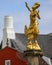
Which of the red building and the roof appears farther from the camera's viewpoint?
the roof

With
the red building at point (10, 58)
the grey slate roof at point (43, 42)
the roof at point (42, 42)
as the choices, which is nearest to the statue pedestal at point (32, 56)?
the red building at point (10, 58)

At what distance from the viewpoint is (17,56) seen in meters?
47.7

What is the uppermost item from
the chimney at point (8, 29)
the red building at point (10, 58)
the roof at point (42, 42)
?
the chimney at point (8, 29)

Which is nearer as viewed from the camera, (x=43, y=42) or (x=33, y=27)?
(x=33, y=27)

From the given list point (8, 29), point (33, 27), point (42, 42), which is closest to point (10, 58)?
point (8, 29)

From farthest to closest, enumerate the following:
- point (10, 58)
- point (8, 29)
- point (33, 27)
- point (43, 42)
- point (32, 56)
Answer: point (43, 42) < point (8, 29) < point (10, 58) < point (33, 27) < point (32, 56)

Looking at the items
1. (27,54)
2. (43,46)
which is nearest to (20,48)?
(43,46)

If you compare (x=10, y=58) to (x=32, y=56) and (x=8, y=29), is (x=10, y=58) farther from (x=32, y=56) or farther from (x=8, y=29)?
(x=32, y=56)

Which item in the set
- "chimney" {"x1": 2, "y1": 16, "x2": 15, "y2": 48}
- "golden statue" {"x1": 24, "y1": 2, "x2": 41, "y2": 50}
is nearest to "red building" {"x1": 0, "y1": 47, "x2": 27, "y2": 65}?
"chimney" {"x1": 2, "y1": 16, "x2": 15, "y2": 48}

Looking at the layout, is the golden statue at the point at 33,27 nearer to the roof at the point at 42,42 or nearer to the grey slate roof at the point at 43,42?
the roof at the point at 42,42

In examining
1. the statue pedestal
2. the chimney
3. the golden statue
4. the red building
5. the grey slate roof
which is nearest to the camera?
the statue pedestal

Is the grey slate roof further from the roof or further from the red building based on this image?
the red building

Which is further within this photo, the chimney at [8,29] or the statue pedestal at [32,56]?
the chimney at [8,29]

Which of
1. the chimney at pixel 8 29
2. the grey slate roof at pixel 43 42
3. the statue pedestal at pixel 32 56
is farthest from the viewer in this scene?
the grey slate roof at pixel 43 42
